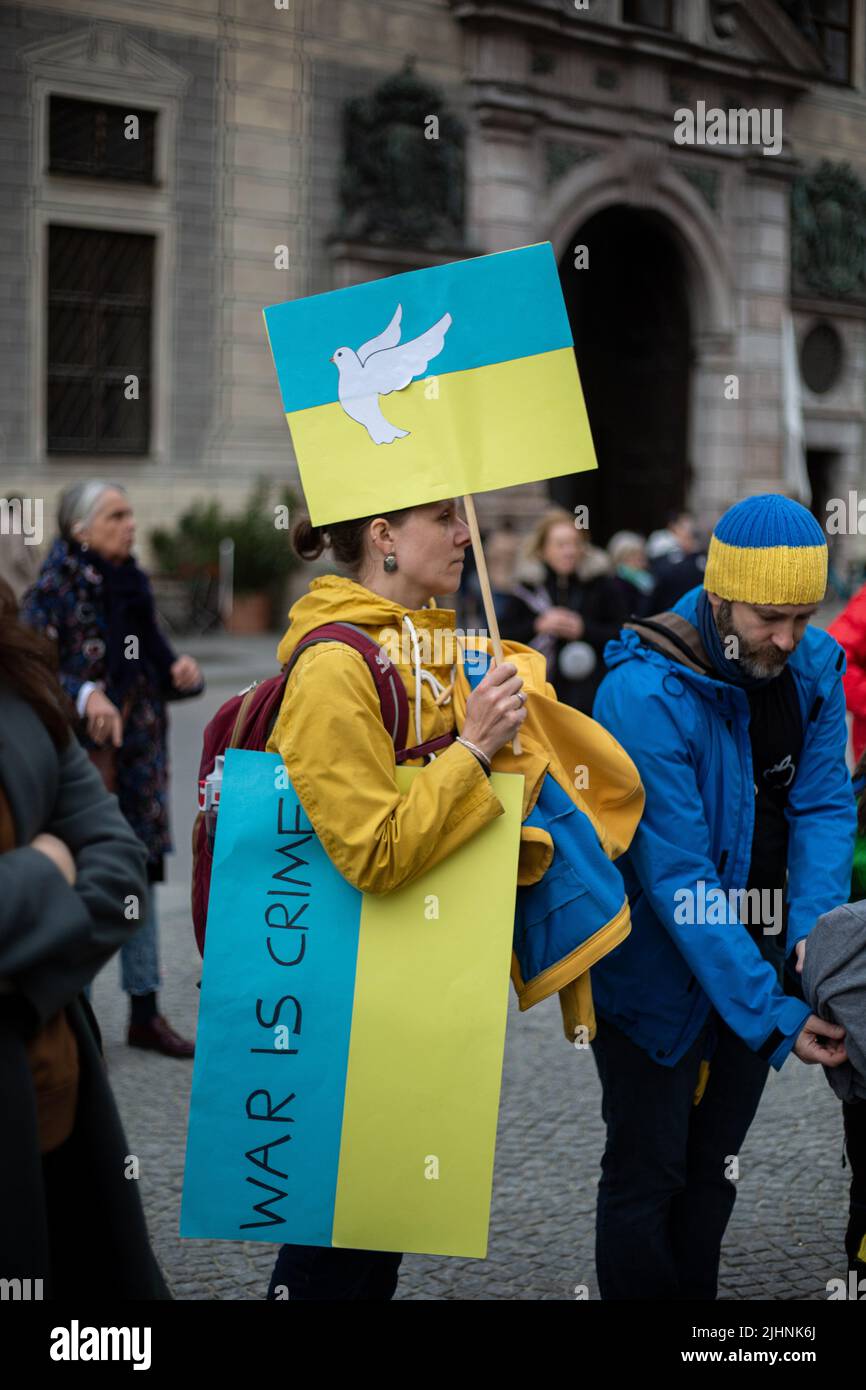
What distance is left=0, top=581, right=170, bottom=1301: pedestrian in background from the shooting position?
2.10m

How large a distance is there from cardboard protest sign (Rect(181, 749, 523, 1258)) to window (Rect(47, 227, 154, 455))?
1660 centimetres

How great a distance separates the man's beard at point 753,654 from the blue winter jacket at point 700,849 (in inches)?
2.3

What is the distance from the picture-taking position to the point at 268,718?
2758mm

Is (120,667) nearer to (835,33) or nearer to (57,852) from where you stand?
(57,852)

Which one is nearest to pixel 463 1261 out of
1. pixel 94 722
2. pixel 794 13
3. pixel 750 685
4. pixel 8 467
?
pixel 750 685

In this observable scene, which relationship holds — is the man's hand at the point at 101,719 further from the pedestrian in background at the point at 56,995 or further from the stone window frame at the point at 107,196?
the stone window frame at the point at 107,196

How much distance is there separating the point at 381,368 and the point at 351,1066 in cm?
118

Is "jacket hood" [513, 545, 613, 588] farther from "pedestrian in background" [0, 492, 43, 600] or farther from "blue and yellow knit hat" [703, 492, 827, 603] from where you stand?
"blue and yellow knit hat" [703, 492, 827, 603]

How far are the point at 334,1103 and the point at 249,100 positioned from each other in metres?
18.4

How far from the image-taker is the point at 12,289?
17844 millimetres

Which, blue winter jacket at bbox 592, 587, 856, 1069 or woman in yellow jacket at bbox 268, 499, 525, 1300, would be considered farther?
blue winter jacket at bbox 592, 587, 856, 1069

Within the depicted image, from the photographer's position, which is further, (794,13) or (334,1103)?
(794,13)

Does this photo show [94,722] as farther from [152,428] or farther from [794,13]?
[794,13]

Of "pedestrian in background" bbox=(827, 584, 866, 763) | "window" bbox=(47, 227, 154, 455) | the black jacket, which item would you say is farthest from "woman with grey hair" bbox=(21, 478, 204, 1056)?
"window" bbox=(47, 227, 154, 455)
